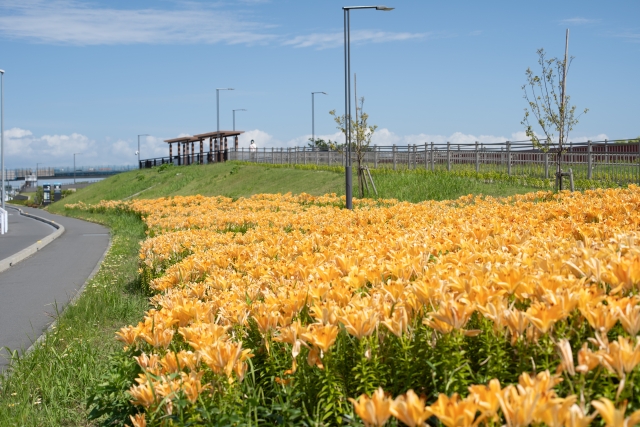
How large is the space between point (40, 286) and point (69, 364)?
658 centimetres

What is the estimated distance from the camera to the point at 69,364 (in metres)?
5.59

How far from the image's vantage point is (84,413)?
4.82 metres

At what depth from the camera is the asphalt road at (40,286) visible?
8.02 m

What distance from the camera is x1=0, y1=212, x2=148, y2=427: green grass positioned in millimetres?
4777

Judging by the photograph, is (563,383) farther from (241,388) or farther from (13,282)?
(13,282)

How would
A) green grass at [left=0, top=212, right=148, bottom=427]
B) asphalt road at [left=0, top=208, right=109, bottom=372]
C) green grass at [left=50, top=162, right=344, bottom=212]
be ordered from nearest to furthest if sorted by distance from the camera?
green grass at [left=0, top=212, right=148, bottom=427], asphalt road at [left=0, top=208, right=109, bottom=372], green grass at [left=50, top=162, right=344, bottom=212]

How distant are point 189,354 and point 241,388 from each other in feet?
0.93

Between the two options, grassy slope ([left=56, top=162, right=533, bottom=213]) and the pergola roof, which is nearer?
grassy slope ([left=56, top=162, right=533, bottom=213])

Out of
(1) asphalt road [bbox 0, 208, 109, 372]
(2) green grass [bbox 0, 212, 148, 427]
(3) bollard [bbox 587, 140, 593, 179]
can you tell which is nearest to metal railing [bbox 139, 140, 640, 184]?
(3) bollard [bbox 587, 140, 593, 179]

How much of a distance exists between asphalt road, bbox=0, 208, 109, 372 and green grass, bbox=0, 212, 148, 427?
31 centimetres

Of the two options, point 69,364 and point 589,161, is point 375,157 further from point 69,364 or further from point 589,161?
point 69,364

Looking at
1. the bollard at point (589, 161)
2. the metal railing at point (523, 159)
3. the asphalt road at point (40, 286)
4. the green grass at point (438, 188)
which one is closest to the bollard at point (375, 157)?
the metal railing at point (523, 159)

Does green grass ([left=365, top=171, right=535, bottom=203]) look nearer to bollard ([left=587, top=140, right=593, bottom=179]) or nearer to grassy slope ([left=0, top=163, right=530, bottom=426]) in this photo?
→ grassy slope ([left=0, top=163, right=530, bottom=426])

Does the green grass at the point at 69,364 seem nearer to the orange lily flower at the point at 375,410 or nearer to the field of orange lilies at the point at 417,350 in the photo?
the field of orange lilies at the point at 417,350
